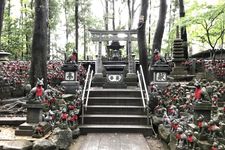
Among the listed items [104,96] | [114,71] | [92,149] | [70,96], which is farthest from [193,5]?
[92,149]

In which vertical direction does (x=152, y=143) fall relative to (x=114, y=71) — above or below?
below

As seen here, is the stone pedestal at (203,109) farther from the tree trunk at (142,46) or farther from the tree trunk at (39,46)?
the tree trunk at (142,46)

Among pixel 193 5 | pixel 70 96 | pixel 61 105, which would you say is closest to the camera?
pixel 61 105

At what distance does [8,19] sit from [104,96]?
14603 millimetres

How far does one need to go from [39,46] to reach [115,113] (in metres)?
3.44

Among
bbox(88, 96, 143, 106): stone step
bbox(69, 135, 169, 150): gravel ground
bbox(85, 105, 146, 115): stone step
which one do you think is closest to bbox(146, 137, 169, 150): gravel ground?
bbox(69, 135, 169, 150): gravel ground

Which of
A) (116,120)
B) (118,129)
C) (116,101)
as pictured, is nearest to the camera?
(118,129)

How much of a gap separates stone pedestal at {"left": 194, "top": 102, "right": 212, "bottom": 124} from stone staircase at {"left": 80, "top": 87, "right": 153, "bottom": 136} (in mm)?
2225

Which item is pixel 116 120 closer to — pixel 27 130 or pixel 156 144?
pixel 156 144

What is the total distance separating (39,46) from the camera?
991 cm

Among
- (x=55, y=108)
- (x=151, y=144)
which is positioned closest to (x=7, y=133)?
(x=55, y=108)

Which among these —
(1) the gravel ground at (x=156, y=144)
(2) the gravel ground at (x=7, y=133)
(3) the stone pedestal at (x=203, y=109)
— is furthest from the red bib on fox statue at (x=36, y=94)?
(3) the stone pedestal at (x=203, y=109)

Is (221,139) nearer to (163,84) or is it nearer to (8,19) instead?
(163,84)

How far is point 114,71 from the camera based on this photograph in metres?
12.3
